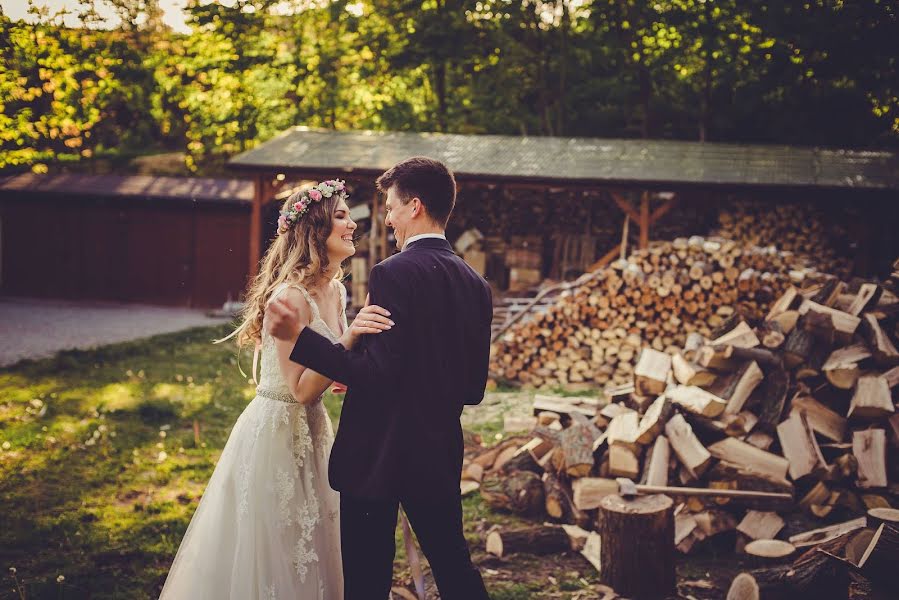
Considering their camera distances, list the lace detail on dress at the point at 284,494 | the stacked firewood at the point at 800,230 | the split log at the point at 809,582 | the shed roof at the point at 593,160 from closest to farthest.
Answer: the lace detail on dress at the point at 284,494, the split log at the point at 809,582, the shed roof at the point at 593,160, the stacked firewood at the point at 800,230

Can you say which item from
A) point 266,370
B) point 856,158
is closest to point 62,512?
point 266,370

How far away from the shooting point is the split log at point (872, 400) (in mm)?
4926

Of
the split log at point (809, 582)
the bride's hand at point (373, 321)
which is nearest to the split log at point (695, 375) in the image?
the split log at point (809, 582)

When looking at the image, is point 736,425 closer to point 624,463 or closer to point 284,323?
point 624,463

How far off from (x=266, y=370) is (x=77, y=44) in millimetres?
7261

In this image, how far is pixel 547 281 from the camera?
579 inches

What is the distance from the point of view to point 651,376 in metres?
5.83

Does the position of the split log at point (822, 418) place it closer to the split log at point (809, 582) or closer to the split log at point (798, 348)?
the split log at point (798, 348)

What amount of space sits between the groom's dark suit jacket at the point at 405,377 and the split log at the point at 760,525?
278cm

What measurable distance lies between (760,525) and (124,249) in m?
18.6

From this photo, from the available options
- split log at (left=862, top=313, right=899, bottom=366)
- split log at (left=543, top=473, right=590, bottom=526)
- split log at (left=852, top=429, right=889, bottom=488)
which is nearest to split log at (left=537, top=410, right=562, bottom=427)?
split log at (left=543, top=473, right=590, bottom=526)

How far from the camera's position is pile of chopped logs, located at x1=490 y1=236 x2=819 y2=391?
965 cm

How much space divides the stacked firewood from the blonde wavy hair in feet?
40.2

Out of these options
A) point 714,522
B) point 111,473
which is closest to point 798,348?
point 714,522
